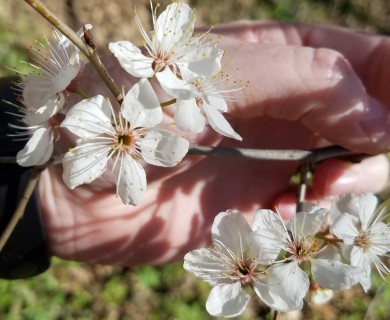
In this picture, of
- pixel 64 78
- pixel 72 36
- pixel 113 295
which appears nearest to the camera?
pixel 72 36

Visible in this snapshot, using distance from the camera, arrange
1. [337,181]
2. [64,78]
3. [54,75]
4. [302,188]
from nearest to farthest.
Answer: [64,78]
[54,75]
[302,188]
[337,181]

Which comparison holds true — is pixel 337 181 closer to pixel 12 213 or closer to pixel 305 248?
pixel 305 248

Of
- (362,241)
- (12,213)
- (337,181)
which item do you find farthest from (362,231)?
(12,213)

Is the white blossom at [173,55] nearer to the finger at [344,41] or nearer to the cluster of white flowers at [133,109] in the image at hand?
the cluster of white flowers at [133,109]

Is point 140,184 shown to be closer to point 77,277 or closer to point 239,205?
point 239,205

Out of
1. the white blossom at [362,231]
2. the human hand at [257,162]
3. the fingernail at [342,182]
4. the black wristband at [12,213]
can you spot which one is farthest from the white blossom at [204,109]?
the fingernail at [342,182]

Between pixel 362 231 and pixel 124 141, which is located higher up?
pixel 124 141

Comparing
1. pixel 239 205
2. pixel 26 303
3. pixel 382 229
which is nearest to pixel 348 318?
pixel 239 205
